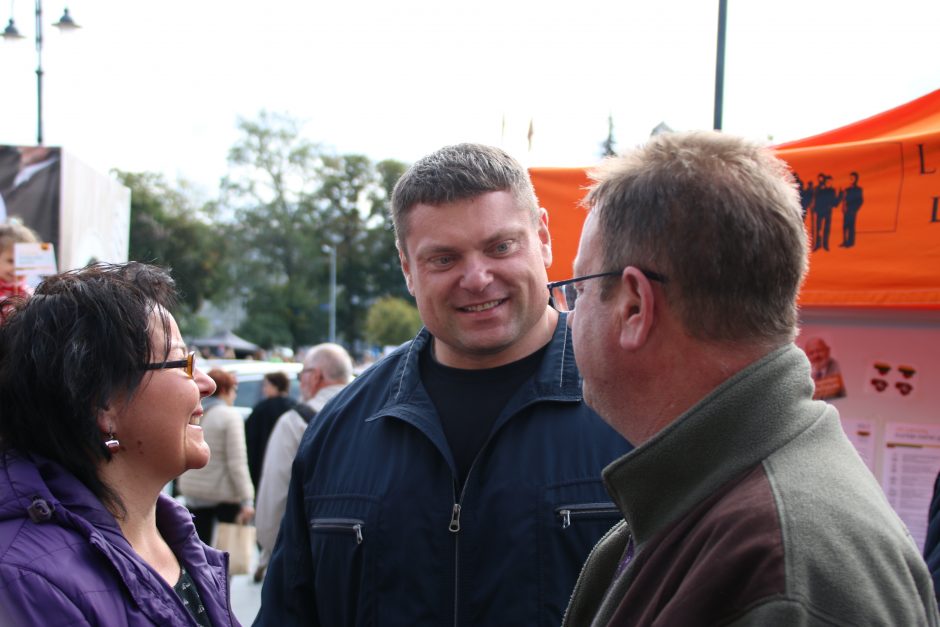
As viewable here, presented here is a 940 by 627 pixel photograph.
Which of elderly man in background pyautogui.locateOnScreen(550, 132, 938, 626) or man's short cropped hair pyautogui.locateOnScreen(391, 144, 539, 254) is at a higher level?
man's short cropped hair pyautogui.locateOnScreen(391, 144, 539, 254)

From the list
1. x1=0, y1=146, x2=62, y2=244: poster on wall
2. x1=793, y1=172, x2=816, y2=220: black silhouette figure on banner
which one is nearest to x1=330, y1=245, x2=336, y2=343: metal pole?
x1=0, y1=146, x2=62, y2=244: poster on wall

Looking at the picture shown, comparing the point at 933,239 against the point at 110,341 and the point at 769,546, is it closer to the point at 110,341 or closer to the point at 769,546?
the point at 769,546

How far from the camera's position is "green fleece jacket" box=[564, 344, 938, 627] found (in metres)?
1.06

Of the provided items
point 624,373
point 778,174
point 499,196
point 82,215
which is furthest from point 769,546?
point 82,215

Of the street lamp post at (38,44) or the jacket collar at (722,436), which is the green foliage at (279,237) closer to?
the street lamp post at (38,44)

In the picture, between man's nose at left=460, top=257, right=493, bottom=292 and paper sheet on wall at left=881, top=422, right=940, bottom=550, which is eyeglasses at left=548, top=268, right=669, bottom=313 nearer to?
man's nose at left=460, top=257, right=493, bottom=292

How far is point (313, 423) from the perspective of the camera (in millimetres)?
2510

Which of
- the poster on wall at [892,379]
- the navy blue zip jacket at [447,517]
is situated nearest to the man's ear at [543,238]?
the navy blue zip jacket at [447,517]

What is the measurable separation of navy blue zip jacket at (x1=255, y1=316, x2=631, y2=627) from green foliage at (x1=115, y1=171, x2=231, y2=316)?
159 feet

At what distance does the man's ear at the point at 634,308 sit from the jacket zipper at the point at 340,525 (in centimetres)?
109

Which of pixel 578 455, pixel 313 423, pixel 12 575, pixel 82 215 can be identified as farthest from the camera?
pixel 82 215

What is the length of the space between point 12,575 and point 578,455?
132 centimetres

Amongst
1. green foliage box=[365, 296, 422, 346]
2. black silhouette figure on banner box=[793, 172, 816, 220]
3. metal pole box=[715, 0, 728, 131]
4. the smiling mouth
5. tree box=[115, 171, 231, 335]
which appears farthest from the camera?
green foliage box=[365, 296, 422, 346]

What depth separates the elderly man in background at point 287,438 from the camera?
216 inches
